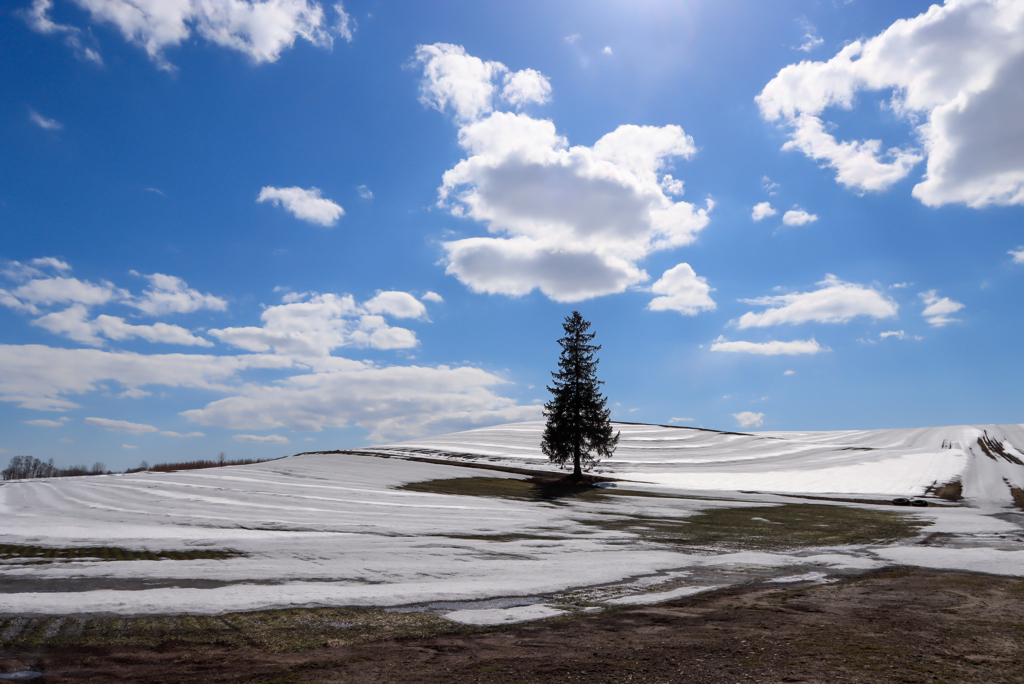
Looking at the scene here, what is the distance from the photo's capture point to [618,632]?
8.14m

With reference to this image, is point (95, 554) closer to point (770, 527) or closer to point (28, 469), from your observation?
point (770, 527)

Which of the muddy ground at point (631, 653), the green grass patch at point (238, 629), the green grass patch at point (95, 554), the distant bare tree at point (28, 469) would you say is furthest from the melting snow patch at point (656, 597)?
the distant bare tree at point (28, 469)

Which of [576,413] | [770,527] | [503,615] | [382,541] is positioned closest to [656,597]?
[503,615]

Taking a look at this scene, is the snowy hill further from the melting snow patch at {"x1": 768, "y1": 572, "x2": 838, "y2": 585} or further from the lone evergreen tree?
the melting snow patch at {"x1": 768, "y1": 572, "x2": 838, "y2": 585}

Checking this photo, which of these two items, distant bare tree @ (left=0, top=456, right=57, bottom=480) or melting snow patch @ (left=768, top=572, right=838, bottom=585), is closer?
melting snow patch @ (left=768, top=572, right=838, bottom=585)

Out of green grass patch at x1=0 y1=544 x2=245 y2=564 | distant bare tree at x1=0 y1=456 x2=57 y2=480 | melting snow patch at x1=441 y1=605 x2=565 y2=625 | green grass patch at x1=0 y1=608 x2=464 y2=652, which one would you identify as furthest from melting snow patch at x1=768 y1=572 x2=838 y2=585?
distant bare tree at x1=0 y1=456 x2=57 y2=480

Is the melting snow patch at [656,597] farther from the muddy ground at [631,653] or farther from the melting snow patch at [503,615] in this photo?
the melting snow patch at [503,615]

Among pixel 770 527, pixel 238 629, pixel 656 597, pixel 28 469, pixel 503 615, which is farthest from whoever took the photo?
pixel 28 469

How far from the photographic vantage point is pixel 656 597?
35.7ft

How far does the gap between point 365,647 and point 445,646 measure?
1.14 m

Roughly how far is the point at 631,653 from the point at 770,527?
Result: 70.4ft

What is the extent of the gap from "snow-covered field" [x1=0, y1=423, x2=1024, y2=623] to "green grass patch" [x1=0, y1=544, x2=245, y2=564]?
0.43 meters

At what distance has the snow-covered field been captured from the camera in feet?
35.6

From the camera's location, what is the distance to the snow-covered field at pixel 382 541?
1084cm
